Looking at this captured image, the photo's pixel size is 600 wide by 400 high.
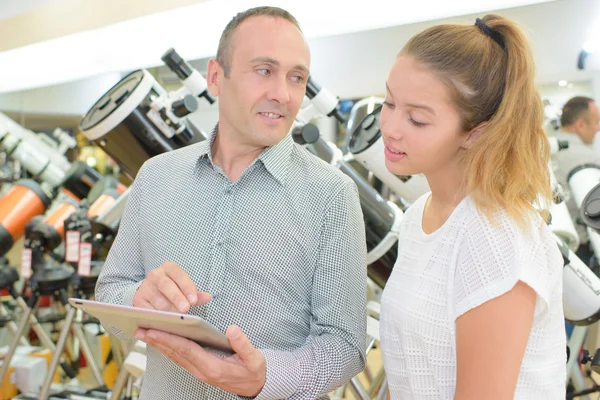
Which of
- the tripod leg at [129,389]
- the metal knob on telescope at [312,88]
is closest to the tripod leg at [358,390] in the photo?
the metal knob on telescope at [312,88]

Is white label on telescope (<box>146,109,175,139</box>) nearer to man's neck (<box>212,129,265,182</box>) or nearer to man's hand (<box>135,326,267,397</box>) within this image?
man's neck (<box>212,129,265,182</box>)

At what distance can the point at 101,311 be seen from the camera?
3.45 feet

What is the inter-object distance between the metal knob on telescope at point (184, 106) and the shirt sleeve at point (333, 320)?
3.62ft

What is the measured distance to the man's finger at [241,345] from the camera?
102cm

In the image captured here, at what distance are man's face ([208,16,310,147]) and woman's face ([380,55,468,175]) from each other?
0.32 meters

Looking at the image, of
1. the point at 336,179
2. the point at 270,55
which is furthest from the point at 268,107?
the point at 336,179

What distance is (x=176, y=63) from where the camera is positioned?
Answer: 2445mm

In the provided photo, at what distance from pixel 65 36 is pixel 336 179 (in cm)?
312

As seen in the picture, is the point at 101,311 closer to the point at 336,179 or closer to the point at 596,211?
the point at 336,179

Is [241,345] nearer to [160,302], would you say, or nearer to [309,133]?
[160,302]

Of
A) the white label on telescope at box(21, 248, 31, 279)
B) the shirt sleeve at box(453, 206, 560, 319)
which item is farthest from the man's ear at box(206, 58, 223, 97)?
the white label on telescope at box(21, 248, 31, 279)

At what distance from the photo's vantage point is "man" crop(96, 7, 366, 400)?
1265 millimetres

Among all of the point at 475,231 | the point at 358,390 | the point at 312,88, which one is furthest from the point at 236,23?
the point at 358,390

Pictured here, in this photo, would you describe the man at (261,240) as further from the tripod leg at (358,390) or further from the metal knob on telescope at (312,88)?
the tripod leg at (358,390)
